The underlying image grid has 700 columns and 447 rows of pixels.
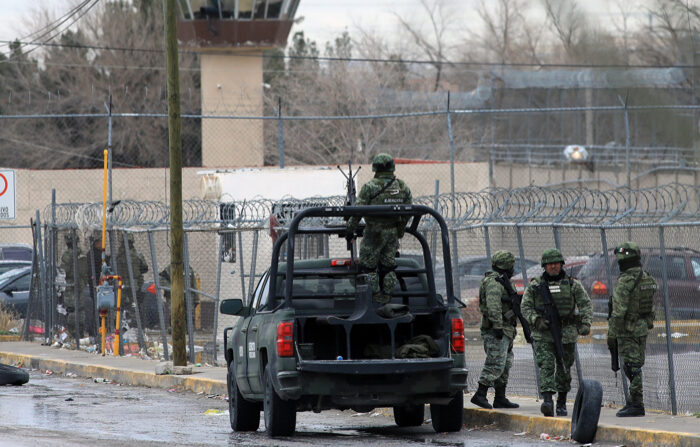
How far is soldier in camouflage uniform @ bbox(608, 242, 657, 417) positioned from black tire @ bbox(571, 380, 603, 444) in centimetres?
84

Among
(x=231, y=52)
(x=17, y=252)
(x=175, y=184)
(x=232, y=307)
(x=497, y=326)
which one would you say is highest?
(x=231, y=52)

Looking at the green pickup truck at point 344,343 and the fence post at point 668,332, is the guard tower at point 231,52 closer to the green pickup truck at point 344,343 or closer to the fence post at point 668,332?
the green pickup truck at point 344,343

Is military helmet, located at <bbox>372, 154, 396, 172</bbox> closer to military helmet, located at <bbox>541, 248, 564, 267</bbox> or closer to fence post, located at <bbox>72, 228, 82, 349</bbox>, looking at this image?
military helmet, located at <bbox>541, 248, 564, 267</bbox>

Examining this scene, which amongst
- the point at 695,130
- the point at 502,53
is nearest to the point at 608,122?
the point at 502,53

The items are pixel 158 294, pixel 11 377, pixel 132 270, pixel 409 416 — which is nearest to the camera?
pixel 409 416

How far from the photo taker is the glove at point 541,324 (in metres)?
10.4

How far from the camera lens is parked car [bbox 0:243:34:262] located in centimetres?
3052

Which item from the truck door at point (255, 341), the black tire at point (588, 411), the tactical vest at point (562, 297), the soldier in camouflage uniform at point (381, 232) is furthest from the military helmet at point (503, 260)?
the truck door at point (255, 341)

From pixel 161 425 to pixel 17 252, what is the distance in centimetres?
2083

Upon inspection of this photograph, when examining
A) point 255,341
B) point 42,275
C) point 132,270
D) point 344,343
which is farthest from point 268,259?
point 344,343

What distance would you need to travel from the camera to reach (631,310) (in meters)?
10.1

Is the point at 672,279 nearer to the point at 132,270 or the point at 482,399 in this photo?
the point at 482,399

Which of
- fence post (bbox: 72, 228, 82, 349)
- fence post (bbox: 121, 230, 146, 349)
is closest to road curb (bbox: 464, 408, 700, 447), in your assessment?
fence post (bbox: 121, 230, 146, 349)

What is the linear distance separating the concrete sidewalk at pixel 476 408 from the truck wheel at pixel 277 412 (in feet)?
6.81
